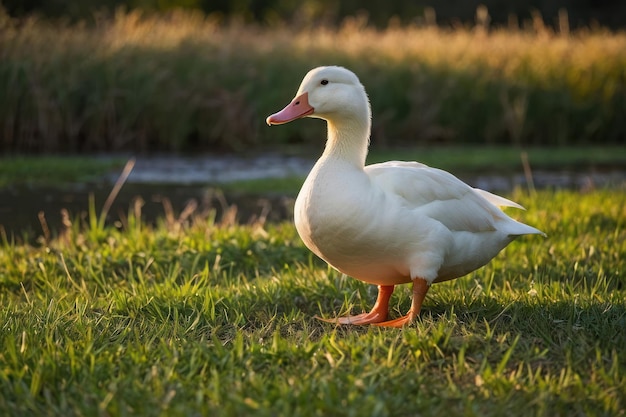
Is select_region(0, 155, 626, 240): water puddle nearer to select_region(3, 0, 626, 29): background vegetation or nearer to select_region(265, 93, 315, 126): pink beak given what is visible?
select_region(265, 93, 315, 126): pink beak

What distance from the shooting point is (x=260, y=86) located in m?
12.8

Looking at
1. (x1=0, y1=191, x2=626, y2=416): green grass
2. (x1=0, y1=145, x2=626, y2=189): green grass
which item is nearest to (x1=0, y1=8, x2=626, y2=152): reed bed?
(x1=0, y1=145, x2=626, y2=189): green grass

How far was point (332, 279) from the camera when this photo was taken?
4531 mm

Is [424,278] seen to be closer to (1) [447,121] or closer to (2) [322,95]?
(2) [322,95]

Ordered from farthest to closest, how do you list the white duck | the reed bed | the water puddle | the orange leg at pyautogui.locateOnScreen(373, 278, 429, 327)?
1. the reed bed
2. the water puddle
3. the orange leg at pyautogui.locateOnScreen(373, 278, 429, 327)
4. the white duck

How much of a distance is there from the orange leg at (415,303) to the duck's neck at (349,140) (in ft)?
1.86

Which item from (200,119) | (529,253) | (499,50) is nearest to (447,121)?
(499,50)

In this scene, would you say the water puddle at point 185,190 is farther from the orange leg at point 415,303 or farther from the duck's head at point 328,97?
the orange leg at point 415,303

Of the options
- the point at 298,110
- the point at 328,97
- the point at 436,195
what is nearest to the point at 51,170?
the point at 298,110

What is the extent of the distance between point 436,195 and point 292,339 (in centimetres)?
91

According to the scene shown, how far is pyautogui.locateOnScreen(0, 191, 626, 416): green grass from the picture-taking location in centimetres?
288

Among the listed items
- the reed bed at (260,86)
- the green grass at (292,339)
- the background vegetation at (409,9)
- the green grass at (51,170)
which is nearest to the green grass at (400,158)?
the green grass at (51,170)

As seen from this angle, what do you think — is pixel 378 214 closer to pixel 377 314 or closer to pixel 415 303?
pixel 415 303

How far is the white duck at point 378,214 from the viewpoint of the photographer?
3602mm
